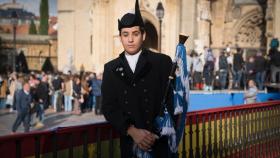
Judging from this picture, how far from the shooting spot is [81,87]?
989 inches

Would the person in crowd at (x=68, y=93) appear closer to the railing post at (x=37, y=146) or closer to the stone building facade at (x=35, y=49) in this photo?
the railing post at (x=37, y=146)

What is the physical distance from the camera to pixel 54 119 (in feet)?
71.4

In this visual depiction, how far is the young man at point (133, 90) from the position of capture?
4.49 m

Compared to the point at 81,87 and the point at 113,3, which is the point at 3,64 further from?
the point at 81,87

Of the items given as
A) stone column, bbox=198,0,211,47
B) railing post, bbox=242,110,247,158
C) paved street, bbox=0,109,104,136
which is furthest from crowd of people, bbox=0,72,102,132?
railing post, bbox=242,110,247,158

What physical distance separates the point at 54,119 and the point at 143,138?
17856 millimetres

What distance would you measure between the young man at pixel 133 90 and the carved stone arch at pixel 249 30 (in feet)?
103

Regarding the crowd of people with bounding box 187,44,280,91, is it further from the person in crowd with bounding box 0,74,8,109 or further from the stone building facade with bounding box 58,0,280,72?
the person in crowd with bounding box 0,74,8,109

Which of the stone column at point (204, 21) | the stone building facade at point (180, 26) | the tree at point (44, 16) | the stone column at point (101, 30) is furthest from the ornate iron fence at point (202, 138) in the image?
the tree at point (44, 16)

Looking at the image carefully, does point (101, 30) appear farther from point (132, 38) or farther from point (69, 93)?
point (132, 38)

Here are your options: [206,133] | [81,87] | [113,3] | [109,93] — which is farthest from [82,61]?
[109,93]

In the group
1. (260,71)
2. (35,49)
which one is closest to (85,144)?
(260,71)

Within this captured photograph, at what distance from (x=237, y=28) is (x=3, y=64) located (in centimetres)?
2668

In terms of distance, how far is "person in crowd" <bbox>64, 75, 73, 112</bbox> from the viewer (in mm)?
25500
